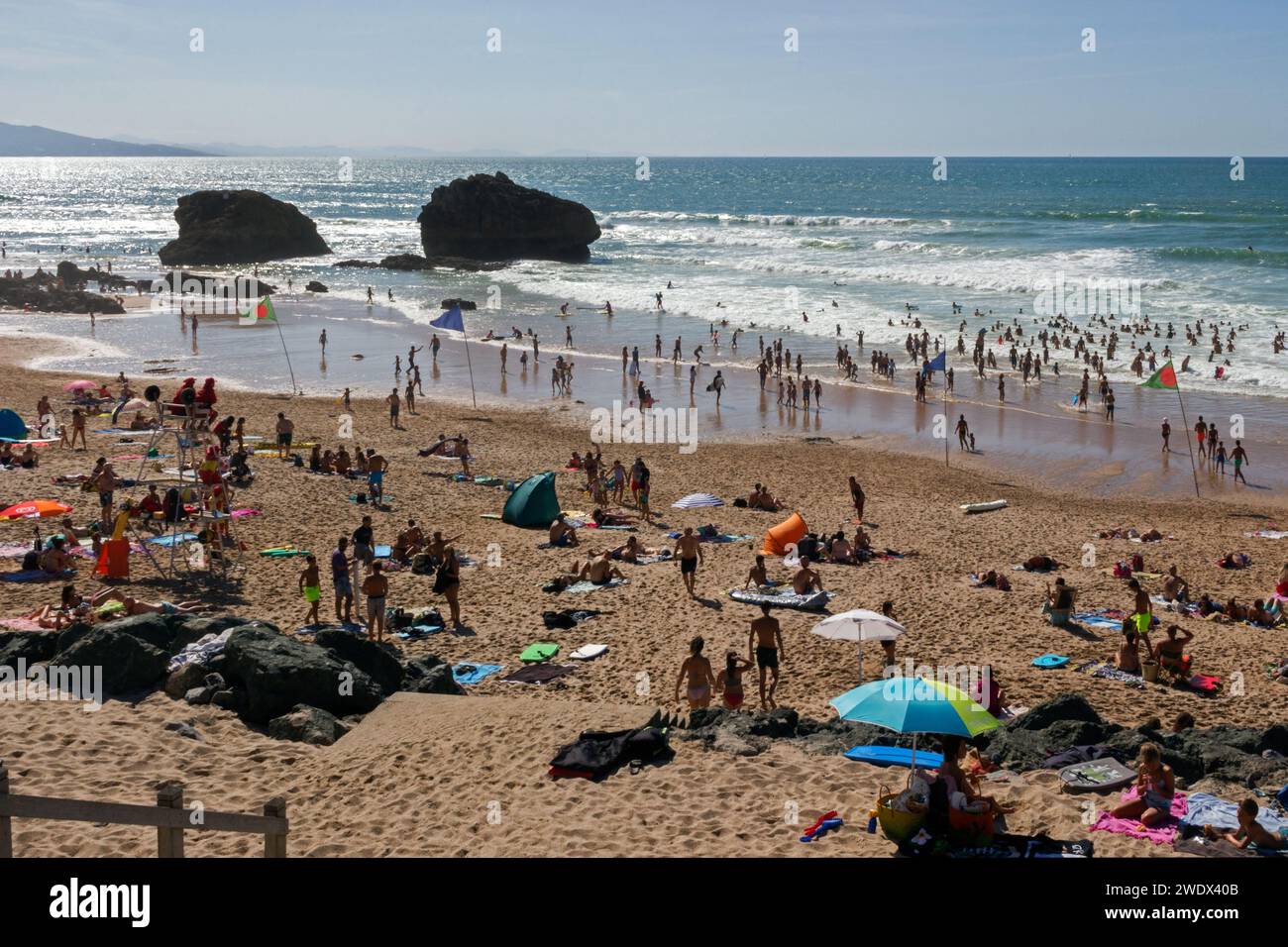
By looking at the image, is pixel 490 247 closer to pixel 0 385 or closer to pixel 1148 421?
pixel 0 385

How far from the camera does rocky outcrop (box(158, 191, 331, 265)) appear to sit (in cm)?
7025

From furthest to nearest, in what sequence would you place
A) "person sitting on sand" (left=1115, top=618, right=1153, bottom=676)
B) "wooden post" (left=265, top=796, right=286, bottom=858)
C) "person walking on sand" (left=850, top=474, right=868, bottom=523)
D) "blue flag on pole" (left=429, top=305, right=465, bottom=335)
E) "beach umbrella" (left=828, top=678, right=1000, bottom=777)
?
1. "blue flag on pole" (left=429, top=305, right=465, bottom=335)
2. "person walking on sand" (left=850, top=474, right=868, bottom=523)
3. "person sitting on sand" (left=1115, top=618, right=1153, bottom=676)
4. "beach umbrella" (left=828, top=678, right=1000, bottom=777)
5. "wooden post" (left=265, top=796, right=286, bottom=858)

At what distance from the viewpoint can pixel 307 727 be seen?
32.7 feet

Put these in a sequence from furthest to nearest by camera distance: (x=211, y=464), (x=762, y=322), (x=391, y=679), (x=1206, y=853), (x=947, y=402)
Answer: (x=762, y=322), (x=947, y=402), (x=211, y=464), (x=391, y=679), (x=1206, y=853)

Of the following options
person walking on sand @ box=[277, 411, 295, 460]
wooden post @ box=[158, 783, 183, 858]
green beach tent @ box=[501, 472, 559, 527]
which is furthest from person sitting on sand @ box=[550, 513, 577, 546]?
wooden post @ box=[158, 783, 183, 858]

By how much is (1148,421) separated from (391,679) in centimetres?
2311

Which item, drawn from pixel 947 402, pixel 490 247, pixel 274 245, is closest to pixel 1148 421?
pixel 947 402

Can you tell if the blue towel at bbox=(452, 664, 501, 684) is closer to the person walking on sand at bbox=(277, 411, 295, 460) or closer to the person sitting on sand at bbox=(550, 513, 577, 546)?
the person sitting on sand at bbox=(550, 513, 577, 546)

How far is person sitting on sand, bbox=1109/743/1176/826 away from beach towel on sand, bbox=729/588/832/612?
22.6ft

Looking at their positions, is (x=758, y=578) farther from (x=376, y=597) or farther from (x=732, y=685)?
(x=376, y=597)

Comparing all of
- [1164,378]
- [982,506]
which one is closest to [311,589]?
[982,506]

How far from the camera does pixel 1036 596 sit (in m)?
15.8

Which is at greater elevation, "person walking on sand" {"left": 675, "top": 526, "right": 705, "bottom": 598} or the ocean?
the ocean

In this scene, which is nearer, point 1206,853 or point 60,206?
point 1206,853
